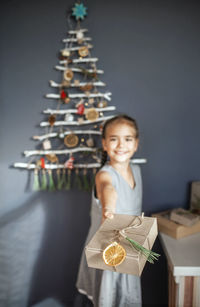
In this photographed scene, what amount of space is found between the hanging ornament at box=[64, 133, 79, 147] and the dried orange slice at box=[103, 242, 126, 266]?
0.82 metres

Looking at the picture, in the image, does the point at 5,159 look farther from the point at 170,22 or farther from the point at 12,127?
the point at 170,22

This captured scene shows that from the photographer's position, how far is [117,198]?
3.47ft

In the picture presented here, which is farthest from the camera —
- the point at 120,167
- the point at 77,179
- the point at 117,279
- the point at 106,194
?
the point at 77,179

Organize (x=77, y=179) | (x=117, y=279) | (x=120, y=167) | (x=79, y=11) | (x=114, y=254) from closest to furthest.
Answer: (x=114, y=254), (x=117, y=279), (x=120, y=167), (x=79, y=11), (x=77, y=179)

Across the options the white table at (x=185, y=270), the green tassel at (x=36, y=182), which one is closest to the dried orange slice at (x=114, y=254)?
the white table at (x=185, y=270)

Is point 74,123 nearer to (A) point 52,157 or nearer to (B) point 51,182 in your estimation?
(A) point 52,157

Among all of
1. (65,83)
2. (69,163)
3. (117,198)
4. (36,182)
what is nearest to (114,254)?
(117,198)

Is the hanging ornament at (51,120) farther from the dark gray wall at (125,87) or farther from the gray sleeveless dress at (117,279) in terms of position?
the gray sleeveless dress at (117,279)

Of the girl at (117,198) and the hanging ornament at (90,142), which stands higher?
the hanging ornament at (90,142)

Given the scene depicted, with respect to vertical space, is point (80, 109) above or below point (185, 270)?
above

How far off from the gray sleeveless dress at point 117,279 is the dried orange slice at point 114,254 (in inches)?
18.0

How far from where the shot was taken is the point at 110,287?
1.01 meters

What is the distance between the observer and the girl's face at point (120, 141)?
108cm

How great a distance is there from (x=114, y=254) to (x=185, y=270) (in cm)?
48
